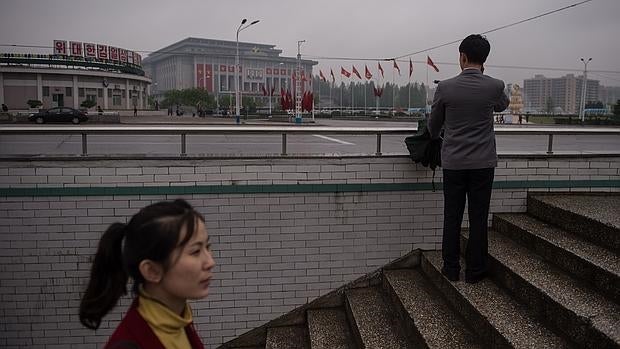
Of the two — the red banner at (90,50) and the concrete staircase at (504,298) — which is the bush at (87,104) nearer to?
the red banner at (90,50)

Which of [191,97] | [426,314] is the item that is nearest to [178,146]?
[426,314]

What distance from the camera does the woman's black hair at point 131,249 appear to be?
1.50 m

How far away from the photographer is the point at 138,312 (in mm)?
1549

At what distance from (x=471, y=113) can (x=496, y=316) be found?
60.5 inches

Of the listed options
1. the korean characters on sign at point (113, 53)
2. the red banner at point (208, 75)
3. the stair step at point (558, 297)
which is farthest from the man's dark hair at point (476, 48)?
the red banner at point (208, 75)

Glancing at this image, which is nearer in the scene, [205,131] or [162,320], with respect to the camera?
[162,320]

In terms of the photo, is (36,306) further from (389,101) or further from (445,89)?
(389,101)

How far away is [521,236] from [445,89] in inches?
70.3

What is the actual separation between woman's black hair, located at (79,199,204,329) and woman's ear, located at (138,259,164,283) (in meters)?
0.01

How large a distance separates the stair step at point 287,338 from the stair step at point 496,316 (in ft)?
4.82

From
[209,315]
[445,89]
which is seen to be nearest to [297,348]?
[209,315]

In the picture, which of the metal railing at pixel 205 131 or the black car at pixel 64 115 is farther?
the black car at pixel 64 115

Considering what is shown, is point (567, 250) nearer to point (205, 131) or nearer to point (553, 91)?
→ point (205, 131)

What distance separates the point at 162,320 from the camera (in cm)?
154
